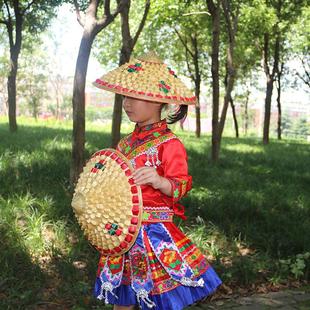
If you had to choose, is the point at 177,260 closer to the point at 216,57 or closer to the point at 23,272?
the point at 23,272

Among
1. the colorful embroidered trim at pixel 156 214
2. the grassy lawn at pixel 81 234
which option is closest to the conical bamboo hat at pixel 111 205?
the colorful embroidered trim at pixel 156 214

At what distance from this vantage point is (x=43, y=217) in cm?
505

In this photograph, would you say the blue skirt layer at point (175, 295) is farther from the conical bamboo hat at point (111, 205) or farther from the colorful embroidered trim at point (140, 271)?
the conical bamboo hat at point (111, 205)

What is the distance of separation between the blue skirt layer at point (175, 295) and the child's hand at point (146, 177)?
0.56 m

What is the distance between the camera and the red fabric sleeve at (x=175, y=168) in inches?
93.9

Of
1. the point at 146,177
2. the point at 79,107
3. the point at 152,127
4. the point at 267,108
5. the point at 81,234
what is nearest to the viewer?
the point at 146,177

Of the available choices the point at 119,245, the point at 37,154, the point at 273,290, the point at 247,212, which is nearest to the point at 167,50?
the point at 37,154

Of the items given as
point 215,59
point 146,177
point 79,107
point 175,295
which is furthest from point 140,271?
point 215,59

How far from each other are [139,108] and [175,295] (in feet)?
3.12

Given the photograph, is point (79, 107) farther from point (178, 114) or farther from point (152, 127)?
point (152, 127)

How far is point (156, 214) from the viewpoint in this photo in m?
2.49

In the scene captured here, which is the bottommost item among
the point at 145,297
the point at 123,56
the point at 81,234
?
the point at 81,234

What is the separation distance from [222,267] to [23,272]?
1718 millimetres

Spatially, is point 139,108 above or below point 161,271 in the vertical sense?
above
